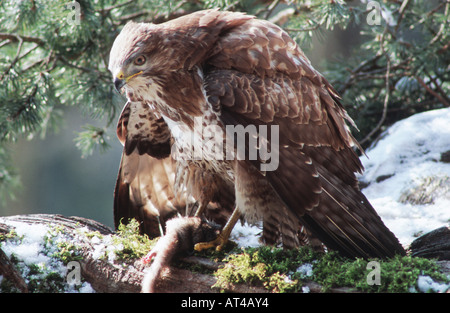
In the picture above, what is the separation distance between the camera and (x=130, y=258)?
231 cm

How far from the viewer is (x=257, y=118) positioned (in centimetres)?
238

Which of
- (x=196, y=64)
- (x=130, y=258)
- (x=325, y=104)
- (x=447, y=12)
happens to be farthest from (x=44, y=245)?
(x=447, y=12)

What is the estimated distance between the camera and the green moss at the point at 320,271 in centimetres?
201

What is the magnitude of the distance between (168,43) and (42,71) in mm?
1185

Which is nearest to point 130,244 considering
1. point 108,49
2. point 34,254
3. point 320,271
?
point 34,254

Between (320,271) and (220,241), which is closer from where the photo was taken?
(320,271)

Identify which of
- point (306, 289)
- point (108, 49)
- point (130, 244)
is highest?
point (108, 49)

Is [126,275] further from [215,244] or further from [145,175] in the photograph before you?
[145,175]

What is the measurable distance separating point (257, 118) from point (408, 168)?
1478mm

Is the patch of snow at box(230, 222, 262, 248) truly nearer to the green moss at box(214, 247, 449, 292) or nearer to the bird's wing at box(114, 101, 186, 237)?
the bird's wing at box(114, 101, 186, 237)

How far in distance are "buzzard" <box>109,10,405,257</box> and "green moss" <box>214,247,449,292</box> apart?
0.14m

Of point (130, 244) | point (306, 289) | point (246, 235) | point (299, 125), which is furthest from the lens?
point (246, 235)
